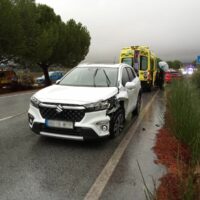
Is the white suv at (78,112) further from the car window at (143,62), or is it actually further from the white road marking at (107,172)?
the car window at (143,62)

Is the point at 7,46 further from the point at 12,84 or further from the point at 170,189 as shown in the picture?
the point at 170,189

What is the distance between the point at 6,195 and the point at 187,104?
4.74 m

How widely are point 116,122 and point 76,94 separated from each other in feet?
3.54

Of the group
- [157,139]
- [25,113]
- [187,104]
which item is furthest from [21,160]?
[25,113]

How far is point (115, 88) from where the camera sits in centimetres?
673

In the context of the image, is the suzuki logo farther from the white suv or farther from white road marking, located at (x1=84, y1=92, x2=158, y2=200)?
white road marking, located at (x1=84, y1=92, x2=158, y2=200)

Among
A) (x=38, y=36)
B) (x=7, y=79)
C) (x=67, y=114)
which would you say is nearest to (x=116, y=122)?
(x=67, y=114)

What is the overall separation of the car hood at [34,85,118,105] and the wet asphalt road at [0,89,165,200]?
0.98 m

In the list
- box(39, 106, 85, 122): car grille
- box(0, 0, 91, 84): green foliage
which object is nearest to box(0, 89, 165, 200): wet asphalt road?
box(39, 106, 85, 122): car grille

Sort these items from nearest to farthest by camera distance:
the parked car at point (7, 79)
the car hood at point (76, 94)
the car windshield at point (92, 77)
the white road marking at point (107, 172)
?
the white road marking at point (107, 172)
the car hood at point (76, 94)
the car windshield at point (92, 77)
the parked car at point (7, 79)

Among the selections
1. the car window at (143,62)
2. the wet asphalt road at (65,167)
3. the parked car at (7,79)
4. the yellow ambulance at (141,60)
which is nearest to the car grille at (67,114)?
the wet asphalt road at (65,167)

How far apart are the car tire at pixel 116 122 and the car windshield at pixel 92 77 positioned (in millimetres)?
788

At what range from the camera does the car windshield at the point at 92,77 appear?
7174mm

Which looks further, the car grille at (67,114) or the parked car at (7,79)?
the parked car at (7,79)
